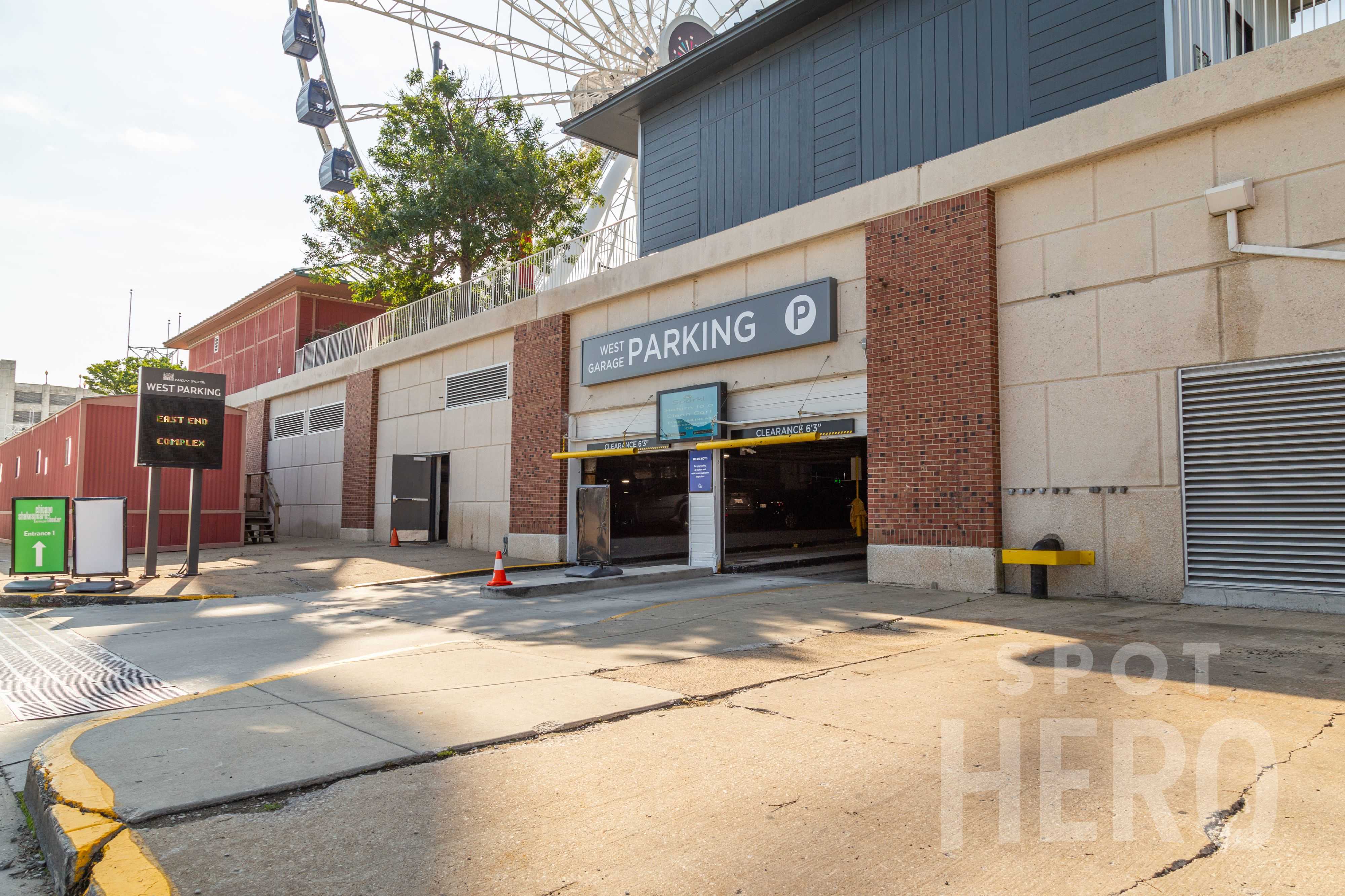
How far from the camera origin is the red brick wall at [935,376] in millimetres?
11375

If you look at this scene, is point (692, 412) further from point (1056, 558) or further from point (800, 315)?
point (1056, 558)

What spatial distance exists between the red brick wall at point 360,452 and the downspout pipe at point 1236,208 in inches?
857

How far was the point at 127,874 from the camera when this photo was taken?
10.1 ft

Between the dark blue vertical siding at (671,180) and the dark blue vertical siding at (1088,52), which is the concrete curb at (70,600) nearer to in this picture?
the dark blue vertical siding at (671,180)

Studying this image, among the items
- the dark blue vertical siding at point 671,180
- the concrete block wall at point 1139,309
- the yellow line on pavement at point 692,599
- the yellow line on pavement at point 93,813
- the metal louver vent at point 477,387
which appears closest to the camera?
the yellow line on pavement at point 93,813

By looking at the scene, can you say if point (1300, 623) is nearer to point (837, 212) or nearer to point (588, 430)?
point (837, 212)

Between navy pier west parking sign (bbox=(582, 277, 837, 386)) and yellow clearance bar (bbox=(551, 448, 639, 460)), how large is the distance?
1457 millimetres

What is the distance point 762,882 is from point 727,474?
657 inches

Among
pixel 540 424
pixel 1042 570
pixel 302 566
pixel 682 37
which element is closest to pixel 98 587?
pixel 302 566

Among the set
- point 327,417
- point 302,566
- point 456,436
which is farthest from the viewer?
point 327,417

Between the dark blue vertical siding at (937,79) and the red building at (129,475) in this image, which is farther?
the red building at (129,475)

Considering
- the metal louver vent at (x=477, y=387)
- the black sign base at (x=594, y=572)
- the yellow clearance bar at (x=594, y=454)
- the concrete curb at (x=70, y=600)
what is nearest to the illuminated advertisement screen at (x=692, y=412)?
the yellow clearance bar at (x=594, y=454)

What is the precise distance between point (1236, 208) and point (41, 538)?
686 inches

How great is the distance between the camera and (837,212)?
13.3m
